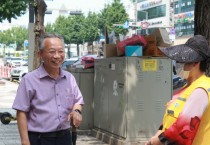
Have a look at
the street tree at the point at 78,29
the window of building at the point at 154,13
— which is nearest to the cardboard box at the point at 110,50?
the street tree at the point at 78,29

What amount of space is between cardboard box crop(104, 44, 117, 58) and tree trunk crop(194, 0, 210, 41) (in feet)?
7.31

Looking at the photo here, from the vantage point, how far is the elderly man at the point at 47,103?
3285mm

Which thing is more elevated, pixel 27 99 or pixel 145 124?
pixel 27 99

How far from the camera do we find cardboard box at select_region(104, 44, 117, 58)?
7566 mm

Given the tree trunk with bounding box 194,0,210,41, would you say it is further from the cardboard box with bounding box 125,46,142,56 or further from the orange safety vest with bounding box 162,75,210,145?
the orange safety vest with bounding box 162,75,210,145

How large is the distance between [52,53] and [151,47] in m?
3.93

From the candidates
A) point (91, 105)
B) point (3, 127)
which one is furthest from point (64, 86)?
point (3, 127)

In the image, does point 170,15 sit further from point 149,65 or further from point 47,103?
point 47,103

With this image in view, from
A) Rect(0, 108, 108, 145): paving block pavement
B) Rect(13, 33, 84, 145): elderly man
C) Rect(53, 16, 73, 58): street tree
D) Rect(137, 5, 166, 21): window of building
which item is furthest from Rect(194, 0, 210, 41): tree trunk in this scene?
Rect(137, 5, 166, 21): window of building

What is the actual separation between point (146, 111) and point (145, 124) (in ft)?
0.69

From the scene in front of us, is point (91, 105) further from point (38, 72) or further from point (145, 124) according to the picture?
point (38, 72)

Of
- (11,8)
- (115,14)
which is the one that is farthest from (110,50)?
(115,14)

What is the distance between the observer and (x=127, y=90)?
6.84m

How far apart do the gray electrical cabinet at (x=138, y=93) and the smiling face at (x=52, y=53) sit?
3483 mm
